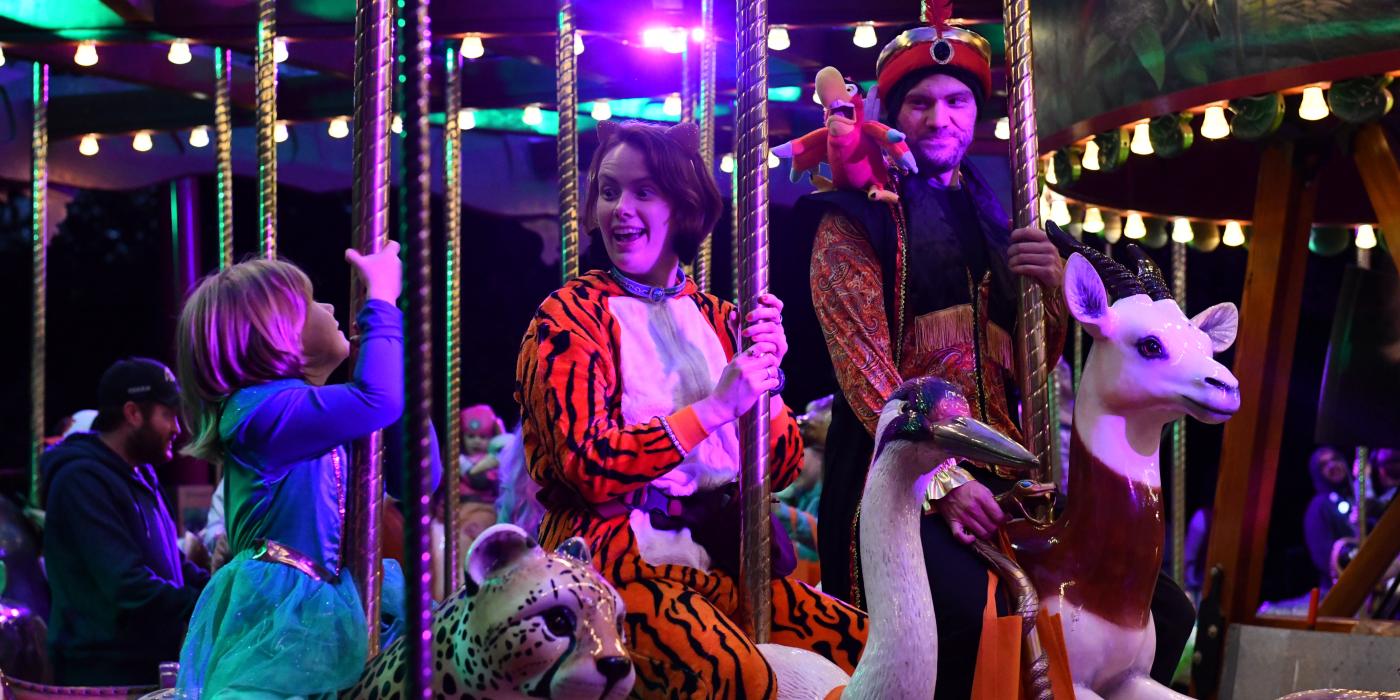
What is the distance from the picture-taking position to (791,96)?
28.9ft

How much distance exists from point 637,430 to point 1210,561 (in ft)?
12.0

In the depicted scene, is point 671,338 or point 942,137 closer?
point 671,338

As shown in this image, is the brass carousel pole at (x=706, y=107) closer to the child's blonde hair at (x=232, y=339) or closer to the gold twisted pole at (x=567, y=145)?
the gold twisted pole at (x=567, y=145)

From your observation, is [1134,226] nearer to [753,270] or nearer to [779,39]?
[779,39]

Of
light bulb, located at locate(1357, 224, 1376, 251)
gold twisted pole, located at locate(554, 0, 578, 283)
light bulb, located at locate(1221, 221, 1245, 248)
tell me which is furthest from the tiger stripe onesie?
light bulb, located at locate(1357, 224, 1376, 251)

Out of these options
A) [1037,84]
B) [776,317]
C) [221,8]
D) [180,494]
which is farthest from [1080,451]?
[180,494]

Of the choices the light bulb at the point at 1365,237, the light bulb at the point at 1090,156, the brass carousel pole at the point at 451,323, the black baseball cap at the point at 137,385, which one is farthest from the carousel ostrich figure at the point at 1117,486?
the light bulb at the point at 1365,237

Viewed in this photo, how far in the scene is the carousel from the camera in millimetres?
2898

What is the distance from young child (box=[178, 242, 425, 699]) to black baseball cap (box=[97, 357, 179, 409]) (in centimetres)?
235

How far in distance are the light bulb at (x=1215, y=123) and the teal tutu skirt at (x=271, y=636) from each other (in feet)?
10.9

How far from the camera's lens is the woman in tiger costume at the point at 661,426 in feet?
9.67

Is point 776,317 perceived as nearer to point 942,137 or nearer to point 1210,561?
point 942,137

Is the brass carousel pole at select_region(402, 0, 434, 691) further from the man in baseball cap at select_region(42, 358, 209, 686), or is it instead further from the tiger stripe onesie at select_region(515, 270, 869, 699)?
the man in baseball cap at select_region(42, 358, 209, 686)

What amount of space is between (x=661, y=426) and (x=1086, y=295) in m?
0.98
